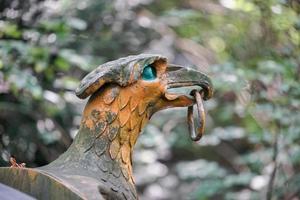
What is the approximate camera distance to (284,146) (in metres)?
4.53

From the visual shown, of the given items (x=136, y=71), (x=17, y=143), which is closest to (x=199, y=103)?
(x=136, y=71)

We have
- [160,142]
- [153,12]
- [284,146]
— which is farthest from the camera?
[153,12]

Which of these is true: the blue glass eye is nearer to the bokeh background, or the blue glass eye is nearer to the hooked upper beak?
the hooked upper beak

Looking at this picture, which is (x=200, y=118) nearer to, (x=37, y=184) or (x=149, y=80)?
(x=149, y=80)

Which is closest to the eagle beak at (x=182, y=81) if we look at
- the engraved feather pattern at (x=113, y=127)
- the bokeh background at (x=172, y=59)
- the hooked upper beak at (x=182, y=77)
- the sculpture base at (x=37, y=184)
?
the hooked upper beak at (x=182, y=77)

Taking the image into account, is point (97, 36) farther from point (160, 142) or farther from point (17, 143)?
point (17, 143)

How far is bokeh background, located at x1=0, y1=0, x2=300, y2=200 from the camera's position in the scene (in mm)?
3830

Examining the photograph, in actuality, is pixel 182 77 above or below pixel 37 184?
above

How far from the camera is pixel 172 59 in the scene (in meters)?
6.11

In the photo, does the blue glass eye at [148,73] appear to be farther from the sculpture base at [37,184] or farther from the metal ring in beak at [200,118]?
the sculpture base at [37,184]

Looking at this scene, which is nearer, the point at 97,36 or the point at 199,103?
the point at 199,103

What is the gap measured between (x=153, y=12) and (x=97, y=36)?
44.1 inches

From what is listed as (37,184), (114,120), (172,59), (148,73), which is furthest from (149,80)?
(172,59)

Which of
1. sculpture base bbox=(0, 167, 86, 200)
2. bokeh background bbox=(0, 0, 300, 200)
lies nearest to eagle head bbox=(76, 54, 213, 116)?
sculpture base bbox=(0, 167, 86, 200)
